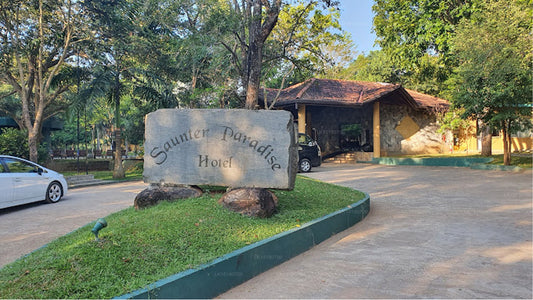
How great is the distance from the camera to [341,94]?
71.7 ft

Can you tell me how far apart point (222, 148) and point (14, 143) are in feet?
42.4

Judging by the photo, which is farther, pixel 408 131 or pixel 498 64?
pixel 408 131

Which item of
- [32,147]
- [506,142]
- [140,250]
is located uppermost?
[32,147]

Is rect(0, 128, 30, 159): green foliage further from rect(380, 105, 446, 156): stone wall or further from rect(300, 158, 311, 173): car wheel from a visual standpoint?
rect(380, 105, 446, 156): stone wall

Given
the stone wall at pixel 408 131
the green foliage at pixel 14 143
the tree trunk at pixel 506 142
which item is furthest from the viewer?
the stone wall at pixel 408 131

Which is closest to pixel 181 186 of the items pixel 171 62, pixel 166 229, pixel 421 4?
pixel 166 229

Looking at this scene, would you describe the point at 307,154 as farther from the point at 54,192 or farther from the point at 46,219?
the point at 46,219

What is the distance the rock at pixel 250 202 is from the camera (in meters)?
5.05

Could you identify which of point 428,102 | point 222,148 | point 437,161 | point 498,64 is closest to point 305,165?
point 437,161

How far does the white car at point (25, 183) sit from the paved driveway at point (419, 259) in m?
6.66

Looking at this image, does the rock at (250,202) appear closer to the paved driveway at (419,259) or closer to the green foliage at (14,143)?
the paved driveway at (419,259)

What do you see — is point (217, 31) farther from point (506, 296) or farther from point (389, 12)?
point (389, 12)

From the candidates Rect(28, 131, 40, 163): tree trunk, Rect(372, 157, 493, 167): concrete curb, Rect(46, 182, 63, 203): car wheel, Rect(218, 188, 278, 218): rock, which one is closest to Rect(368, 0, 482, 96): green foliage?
Rect(372, 157, 493, 167): concrete curb

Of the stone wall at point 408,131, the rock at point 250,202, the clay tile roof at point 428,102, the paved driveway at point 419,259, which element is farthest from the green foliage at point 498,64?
the rock at point 250,202
